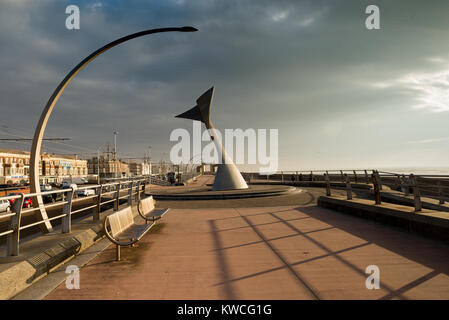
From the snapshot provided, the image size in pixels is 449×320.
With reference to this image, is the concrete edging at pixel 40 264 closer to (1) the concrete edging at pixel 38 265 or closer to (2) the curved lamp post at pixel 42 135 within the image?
(1) the concrete edging at pixel 38 265

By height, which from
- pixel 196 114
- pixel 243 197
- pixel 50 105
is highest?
pixel 196 114

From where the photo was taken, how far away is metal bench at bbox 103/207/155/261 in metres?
5.07

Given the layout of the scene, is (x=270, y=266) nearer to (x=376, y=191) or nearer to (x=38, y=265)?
(x=38, y=265)

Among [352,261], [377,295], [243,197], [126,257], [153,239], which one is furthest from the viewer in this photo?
[243,197]

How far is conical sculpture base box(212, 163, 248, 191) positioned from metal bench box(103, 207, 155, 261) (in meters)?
13.1

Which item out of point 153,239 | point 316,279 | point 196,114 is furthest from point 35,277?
point 196,114

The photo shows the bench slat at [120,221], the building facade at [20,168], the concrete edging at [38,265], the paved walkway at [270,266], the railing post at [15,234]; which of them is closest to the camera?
the concrete edging at [38,265]

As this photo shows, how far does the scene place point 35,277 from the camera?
3.95 m

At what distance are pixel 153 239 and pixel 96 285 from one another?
2831 millimetres

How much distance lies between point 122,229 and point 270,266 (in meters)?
3.53

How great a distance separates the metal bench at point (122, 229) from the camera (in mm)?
5073

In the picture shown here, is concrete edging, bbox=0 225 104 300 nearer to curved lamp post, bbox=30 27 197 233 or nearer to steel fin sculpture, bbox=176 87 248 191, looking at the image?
curved lamp post, bbox=30 27 197 233

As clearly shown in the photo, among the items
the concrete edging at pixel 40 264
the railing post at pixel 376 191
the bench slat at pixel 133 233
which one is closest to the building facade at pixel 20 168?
the bench slat at pixel 133 233
